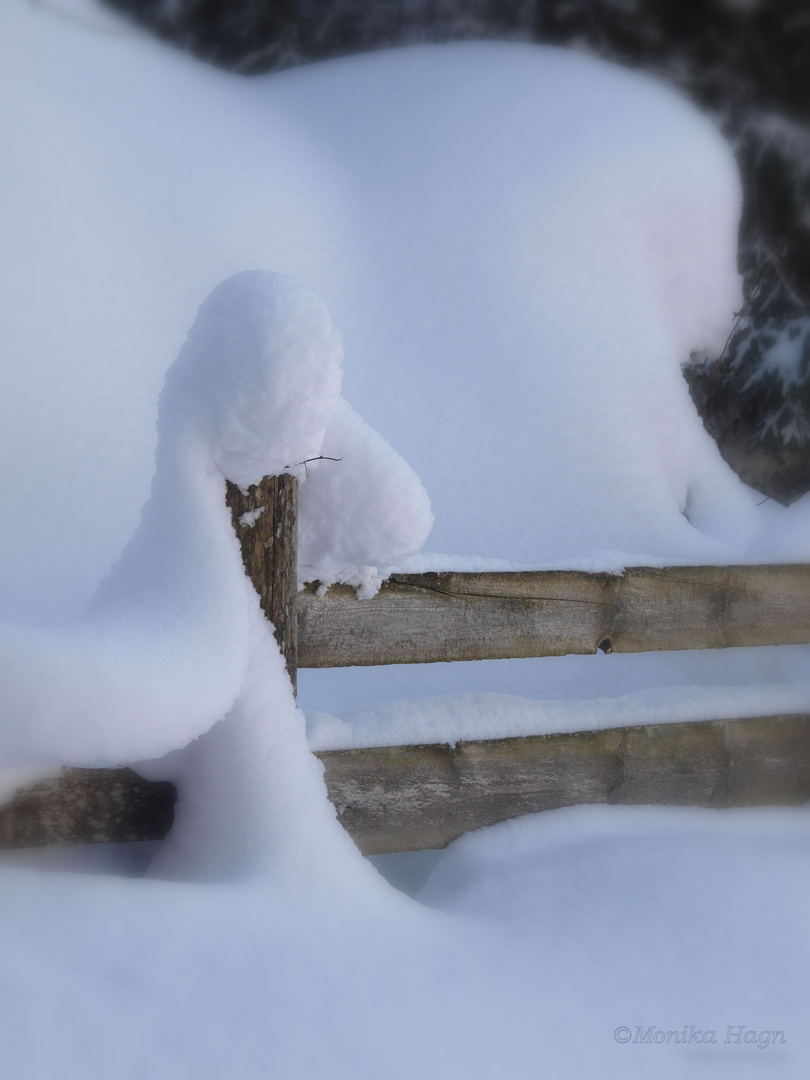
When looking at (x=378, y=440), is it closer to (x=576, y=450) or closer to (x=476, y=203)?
(x=576, y=450)

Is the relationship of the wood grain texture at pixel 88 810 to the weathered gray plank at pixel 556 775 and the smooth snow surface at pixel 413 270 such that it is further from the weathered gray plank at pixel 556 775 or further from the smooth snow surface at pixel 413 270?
the smooth snow surface at pixel 413 270

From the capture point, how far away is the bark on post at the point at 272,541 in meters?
1.39

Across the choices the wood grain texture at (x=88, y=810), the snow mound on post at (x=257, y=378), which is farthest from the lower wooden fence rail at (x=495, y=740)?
the snow mound on post at (x=257, y=378)

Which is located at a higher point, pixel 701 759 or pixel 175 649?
pixel 175 649

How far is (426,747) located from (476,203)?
2629mm

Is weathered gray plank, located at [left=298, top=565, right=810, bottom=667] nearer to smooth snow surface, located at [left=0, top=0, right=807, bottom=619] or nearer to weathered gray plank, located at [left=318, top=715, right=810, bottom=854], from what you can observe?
weathered gray plank, located at [left=318, top=715, right=810, bottom=854]

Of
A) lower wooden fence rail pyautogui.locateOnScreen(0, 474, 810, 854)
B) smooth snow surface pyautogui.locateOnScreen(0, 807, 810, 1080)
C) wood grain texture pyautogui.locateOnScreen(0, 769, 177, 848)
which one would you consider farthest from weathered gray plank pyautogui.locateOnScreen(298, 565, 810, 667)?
smooth snow surface pyautogui.locateOnScreen(0, 807, 810, 1080)

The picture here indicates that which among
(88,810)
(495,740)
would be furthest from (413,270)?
(88,810)

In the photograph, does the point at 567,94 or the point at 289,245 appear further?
the point at 567,94

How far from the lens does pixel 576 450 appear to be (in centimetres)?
305

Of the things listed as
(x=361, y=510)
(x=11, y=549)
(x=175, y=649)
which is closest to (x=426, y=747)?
(x=361, y=510)

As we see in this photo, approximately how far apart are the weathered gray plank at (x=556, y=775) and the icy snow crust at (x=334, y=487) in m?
0.06

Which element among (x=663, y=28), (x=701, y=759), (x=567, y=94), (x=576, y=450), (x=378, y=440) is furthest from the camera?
(x=663, y=28)

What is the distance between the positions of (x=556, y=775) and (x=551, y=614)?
0.41 meters
